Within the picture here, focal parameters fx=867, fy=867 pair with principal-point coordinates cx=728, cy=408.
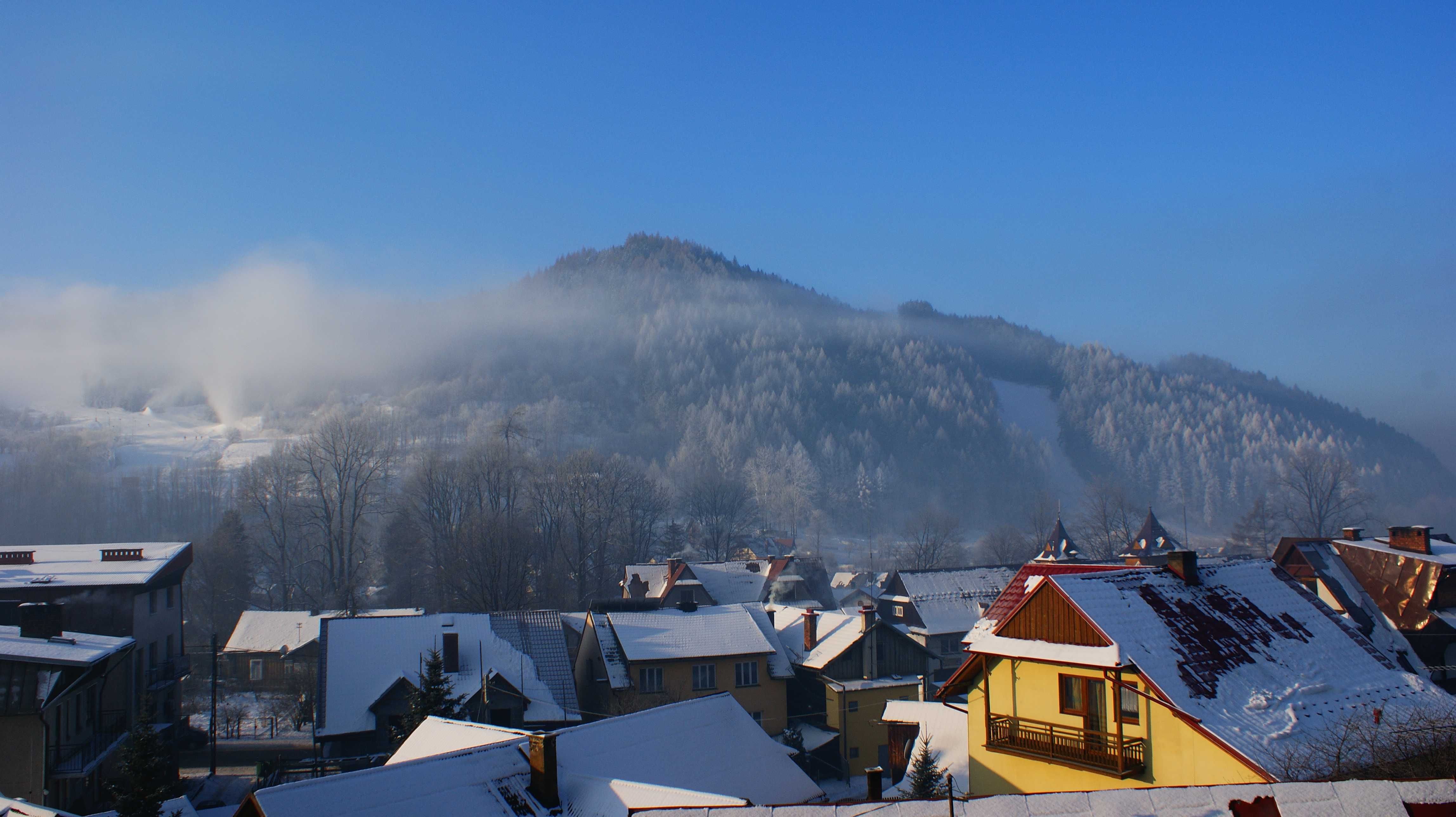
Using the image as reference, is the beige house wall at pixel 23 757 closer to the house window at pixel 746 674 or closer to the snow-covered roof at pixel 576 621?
the snow-covered roof at pixel 576 621

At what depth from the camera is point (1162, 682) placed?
41.5ft

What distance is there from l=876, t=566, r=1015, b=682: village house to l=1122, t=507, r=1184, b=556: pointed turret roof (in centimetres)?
2449

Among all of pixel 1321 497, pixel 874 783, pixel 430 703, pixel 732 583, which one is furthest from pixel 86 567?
pixel 1321 497

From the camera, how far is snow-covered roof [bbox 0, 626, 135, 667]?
22.7 metres

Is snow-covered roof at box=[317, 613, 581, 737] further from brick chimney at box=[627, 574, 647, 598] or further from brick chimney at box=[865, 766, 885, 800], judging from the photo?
brick chimney at box=[627, 574, 647, 598]

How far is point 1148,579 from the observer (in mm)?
15117

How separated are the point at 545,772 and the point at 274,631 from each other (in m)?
44.0

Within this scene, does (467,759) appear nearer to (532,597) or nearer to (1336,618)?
(1336,618)

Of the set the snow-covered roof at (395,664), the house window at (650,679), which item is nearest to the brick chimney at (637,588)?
the house window at (650,679)

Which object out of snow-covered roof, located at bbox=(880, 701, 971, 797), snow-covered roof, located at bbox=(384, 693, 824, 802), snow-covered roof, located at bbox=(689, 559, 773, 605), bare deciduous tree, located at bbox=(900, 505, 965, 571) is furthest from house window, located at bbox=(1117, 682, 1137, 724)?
bare deciduous tree, located at bbox=(900, 505, 965, 571)

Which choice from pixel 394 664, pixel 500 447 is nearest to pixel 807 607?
pixel 394 664

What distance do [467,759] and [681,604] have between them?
25.7 m

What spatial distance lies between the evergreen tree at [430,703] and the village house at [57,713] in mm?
8280

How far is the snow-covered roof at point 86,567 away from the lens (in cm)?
3100
